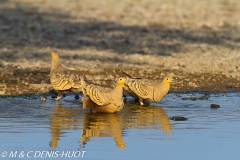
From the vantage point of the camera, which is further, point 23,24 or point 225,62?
point 23,24

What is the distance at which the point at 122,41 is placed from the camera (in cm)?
1869

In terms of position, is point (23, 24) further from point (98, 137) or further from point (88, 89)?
point (98, 137)

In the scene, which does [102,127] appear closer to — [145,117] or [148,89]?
[145,117]

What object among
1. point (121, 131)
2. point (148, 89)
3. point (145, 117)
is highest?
point (148, 89)

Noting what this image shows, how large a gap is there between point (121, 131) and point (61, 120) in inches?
43.5

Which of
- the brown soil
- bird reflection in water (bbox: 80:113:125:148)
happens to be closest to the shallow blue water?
bird reflection in water (bbox: 80:113:125:148)

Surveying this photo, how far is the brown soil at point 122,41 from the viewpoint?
13734mm

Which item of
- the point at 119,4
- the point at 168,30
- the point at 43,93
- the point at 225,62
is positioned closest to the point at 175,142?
the point at 43,93

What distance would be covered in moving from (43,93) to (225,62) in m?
5.23

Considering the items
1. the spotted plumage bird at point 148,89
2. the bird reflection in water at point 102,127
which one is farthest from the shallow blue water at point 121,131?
the spotted plumage bird at point 148,89

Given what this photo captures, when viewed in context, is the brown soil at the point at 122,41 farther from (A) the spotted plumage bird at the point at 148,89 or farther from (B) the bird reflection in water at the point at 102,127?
(B) the bird reflection in water at the point at 102,127

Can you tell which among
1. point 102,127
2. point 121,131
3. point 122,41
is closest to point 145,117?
point 102,127

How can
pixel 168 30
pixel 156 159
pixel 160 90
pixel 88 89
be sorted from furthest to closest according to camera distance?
pixel 168 30
pixel 160 90
pixel 88 89
pixel 156 159

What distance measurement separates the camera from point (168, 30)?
67.8 feet
